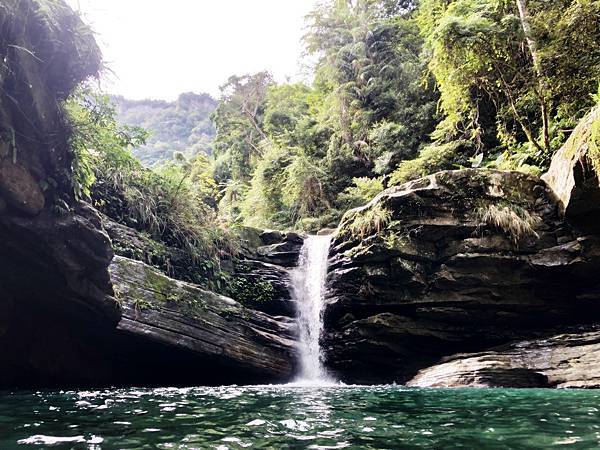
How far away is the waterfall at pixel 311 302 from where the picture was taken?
1100cm

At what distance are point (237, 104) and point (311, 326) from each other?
2023cm

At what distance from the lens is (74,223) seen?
21.5 feet

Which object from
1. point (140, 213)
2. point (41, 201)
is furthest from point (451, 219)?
point (41, 201)

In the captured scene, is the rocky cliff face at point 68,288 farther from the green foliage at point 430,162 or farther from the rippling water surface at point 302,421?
the green foliage at point 430,162

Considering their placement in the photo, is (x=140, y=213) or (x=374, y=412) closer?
(x=374, y=412)

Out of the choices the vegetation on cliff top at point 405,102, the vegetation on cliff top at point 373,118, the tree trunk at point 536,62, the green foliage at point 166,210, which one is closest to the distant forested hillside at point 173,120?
the vegetation on cliff top at point 373,118

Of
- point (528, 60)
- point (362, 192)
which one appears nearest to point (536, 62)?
point (528, 60)

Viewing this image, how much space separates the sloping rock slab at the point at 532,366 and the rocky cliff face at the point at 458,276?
115 millimetres

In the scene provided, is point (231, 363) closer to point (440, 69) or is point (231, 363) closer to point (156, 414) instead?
point (156, 414)

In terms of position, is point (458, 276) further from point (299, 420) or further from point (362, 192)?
point (362, 192)

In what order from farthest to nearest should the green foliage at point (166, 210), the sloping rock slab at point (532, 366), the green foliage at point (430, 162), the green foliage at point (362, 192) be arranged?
1. the green foliage at point (362, 192)
2. the green foliage at point (430, 162)
3. the green foliage at point (166, 210)
4. the sloping rock slab at point (532, 366)

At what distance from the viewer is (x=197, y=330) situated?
351 inches

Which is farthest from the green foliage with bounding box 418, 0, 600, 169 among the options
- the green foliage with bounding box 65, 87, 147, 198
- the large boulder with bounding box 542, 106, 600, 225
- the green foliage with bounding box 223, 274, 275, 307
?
the green foliage with bounding box 65, 87, 147, 198

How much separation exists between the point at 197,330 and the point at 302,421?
4858mm
